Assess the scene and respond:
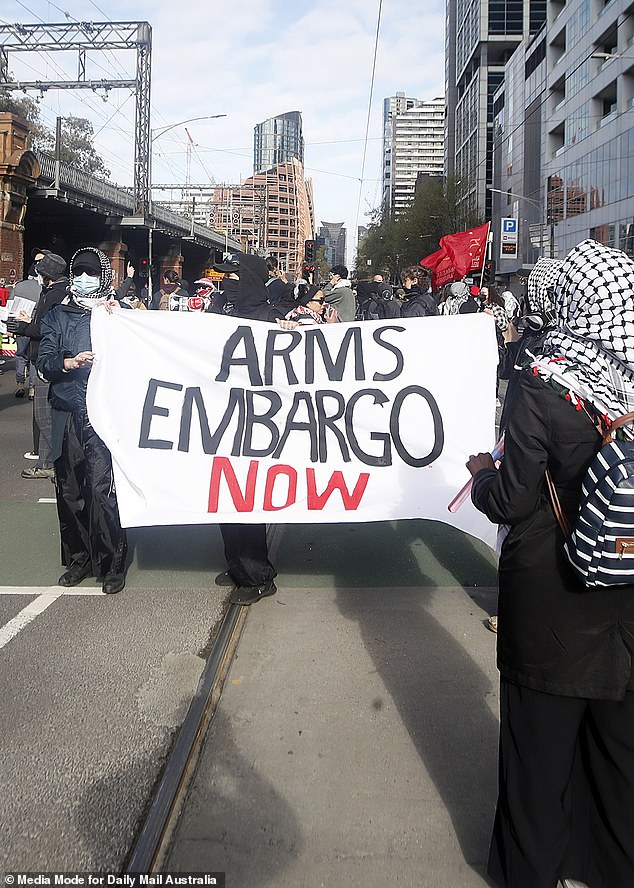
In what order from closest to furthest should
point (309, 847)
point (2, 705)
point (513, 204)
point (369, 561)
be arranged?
point (309, 847), point (2, 705), point (369, 561), point (513, 204)

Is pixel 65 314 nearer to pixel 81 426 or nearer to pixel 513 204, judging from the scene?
pixel 81 426

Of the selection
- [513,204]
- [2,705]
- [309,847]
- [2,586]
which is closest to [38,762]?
[2,705]

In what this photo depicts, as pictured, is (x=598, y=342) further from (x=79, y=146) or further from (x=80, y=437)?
(x=79, y=146)

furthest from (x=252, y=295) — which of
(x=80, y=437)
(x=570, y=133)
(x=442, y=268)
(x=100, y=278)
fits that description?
(x=570, y=133)

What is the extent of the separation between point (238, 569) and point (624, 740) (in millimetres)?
3137

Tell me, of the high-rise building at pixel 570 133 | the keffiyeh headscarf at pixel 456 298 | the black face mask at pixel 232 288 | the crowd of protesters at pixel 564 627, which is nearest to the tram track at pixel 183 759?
the crowd of protesters at pixel 564 627

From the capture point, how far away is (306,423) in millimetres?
4875

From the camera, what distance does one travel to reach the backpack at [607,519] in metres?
2.25

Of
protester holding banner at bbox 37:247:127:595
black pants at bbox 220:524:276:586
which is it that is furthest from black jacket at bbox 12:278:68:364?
black pants at bbox 220:524:276:586

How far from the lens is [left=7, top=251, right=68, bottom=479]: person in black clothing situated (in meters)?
7.57

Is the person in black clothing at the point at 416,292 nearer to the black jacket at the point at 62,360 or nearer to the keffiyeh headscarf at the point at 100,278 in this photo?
the keffiyeh headscarf at the point at 100,278

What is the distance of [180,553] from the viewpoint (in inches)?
252

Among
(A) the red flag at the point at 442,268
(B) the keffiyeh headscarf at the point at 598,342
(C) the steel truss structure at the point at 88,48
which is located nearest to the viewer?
(B) the keffiyeh headscarf at the point at 598,342

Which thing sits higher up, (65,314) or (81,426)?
(65,314)
